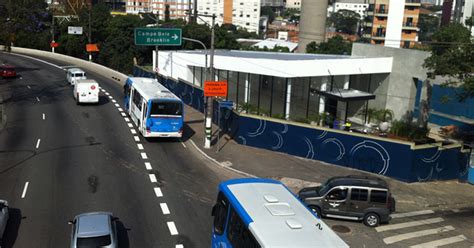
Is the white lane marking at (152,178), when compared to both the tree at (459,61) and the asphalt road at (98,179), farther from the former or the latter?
the tree at (459,61)

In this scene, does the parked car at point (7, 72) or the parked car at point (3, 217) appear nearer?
the parked car at point (3, 217)

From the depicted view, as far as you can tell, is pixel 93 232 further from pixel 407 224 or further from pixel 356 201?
pixel 407 224

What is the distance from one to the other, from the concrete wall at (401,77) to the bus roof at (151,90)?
21636 mm

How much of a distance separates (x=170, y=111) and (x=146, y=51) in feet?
205

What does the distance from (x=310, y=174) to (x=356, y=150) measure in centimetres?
341

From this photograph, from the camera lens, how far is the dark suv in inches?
819

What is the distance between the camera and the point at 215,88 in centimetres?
3028

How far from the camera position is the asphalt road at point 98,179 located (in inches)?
747

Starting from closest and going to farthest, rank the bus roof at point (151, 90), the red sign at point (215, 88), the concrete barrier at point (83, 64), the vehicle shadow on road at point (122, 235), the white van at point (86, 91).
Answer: the vehicle shadow on road at point (122, 235) < the red sign at point (215, 88) < the bus roof at point (151, 90) < the white van at point (86, 91) < the concrete barrier at point (83, 64)

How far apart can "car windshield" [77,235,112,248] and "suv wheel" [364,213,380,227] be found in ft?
37.6

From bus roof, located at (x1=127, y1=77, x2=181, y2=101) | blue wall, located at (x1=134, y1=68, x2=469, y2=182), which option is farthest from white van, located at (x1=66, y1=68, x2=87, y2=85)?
blue wall, located at (x1=134, y1=68, x2=469, y2=182)

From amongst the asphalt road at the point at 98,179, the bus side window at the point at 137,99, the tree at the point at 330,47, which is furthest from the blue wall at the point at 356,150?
the tree at the point at 330,47

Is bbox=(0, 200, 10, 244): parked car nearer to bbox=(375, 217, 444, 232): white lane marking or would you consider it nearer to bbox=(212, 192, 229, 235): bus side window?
bbox=(212, 192, 229, 235): bus side window

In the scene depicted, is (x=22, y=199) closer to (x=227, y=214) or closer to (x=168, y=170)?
(x=168, y=170)
